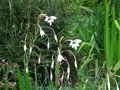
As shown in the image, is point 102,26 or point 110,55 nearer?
point 110,55

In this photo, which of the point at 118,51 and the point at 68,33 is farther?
the point at 68,33

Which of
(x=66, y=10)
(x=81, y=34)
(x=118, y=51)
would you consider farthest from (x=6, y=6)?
(x=118, y=51)

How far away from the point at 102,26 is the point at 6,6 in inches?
56.5

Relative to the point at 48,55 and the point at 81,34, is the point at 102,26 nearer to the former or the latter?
the point at 81,34

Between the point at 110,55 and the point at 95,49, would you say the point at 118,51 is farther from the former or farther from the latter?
the point at 95,49

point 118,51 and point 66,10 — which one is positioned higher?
point 66,10

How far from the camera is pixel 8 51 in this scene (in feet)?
12.6

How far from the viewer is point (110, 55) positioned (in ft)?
12.4

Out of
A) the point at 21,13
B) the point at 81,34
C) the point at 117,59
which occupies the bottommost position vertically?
the point at 117,59

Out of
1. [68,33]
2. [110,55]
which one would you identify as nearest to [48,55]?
[68,33]

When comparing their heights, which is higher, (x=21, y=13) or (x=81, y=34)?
(x=21, y=13)

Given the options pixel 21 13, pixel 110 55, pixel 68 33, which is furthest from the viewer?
pixel 68 33

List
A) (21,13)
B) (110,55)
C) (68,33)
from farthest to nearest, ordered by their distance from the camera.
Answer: (68,33)
(21,13)
(110,55)

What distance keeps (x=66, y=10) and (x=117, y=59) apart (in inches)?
40.7
